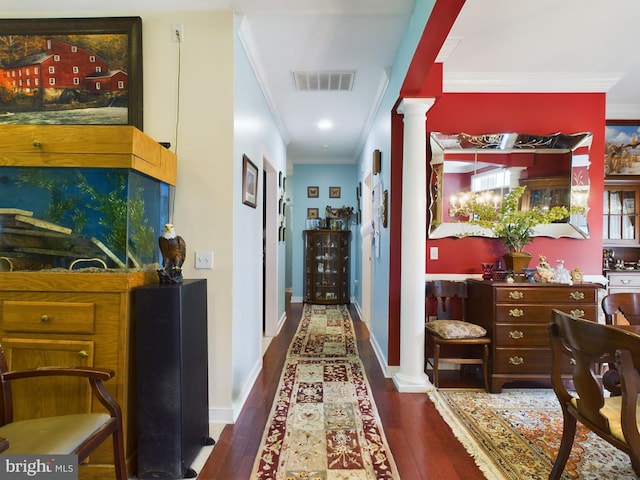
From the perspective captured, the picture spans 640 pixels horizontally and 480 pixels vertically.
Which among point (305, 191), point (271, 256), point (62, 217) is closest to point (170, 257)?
point (62, 217)

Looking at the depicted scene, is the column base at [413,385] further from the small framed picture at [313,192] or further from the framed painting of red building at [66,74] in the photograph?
the small framed picture at [313,192]

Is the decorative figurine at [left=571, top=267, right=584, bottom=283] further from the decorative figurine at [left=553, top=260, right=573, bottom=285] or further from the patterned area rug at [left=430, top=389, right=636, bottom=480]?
the patterned area rug at [left=430, top=389, right=636, bottom=480]

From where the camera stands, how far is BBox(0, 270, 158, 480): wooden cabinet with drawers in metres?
1.71

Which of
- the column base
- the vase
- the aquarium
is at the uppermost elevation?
the aquarium

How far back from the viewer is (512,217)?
10.0 feet

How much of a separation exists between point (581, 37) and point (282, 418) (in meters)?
3.65

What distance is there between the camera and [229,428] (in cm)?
224

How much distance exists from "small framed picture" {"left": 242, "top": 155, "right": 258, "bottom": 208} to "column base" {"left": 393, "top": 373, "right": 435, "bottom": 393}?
195 centimetres

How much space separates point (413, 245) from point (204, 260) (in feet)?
5.41

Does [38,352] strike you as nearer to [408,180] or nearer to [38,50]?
[38,50]

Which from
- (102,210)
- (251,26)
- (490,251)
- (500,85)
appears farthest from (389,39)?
(102,210)

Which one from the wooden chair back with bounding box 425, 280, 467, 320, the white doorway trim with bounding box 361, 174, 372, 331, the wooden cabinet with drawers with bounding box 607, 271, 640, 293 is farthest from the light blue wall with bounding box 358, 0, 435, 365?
the wooden cabinet with drawers with bounding box 607, 271, 640, 293

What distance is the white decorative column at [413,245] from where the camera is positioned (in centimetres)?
279

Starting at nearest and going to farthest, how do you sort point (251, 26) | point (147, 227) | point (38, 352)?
point (38, 352) < point (147, 227) < point (251, 26)
